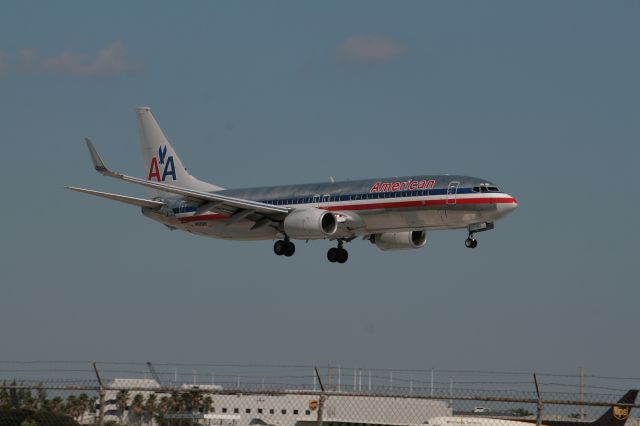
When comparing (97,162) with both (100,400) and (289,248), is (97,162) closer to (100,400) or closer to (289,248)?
(289,248)

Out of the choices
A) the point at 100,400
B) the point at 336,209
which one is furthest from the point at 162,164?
the point at 100,400

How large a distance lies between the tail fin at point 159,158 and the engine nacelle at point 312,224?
15895 millimetres

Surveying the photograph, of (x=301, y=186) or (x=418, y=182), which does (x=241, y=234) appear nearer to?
(x=301, y=186)

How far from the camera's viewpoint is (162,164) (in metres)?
78.1

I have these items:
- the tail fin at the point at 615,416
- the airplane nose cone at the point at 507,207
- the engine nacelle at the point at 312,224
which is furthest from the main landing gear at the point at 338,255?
the tail fin at the point at 615,416

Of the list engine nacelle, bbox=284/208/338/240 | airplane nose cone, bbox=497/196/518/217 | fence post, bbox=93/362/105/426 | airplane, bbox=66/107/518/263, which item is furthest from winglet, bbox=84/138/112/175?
fence post, bbox=93/362/105/426

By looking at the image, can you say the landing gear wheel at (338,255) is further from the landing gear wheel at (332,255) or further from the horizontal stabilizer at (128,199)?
the horizontal stabilizer at (128,199)

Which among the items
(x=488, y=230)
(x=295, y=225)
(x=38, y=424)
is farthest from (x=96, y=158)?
(x=38, y=424)

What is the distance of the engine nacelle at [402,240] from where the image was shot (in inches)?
2564

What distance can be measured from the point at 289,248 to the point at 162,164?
A: 16.3m

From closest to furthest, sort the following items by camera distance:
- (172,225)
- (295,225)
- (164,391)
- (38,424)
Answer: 1. (164,391)
2. (38,424)
3. (295,225)
4. (172,225)

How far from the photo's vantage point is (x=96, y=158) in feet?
193

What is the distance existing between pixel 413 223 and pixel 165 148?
25402 millimetres

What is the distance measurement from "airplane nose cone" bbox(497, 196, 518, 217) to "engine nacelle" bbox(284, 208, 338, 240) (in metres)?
8.94
